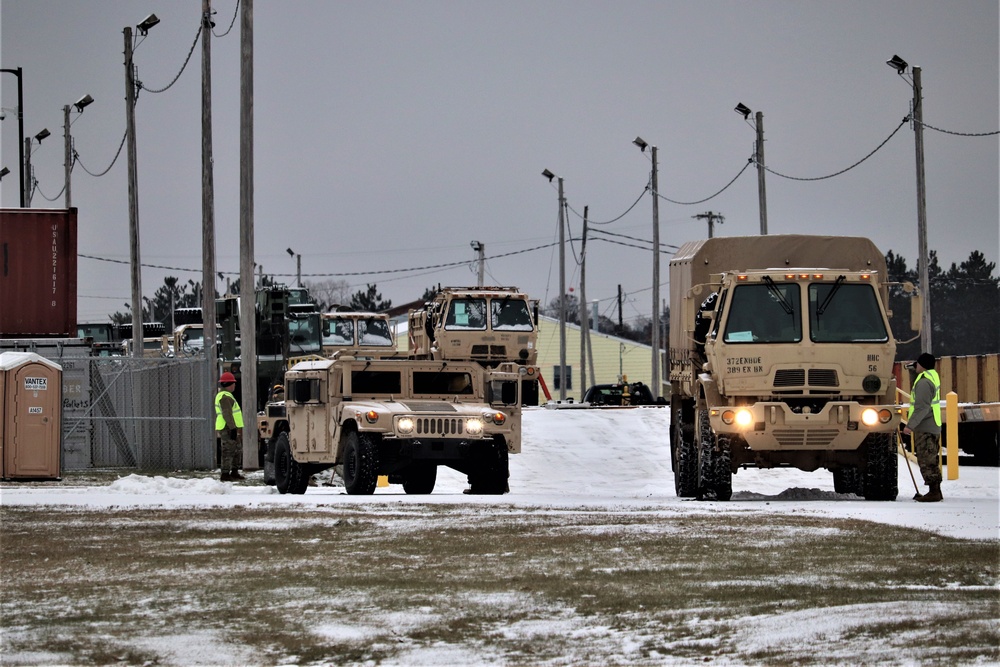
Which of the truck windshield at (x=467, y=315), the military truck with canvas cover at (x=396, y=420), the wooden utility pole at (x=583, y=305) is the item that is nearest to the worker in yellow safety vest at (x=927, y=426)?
the military truck with canvas cover at (x=396, y=420)

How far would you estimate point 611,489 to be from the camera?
2764 cm

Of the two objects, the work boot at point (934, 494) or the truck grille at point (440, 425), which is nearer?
the work boot at point (934, 494)

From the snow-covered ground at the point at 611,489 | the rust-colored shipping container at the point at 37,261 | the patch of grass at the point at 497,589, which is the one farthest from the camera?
the rust-colored shipping container at the point at 37,261

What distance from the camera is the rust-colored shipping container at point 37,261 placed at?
33.7 meters

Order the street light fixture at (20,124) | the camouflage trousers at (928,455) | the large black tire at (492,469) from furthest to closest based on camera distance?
the street light fixture at (20,124) → the large black tire at (492,469) → the camouflage trousers at (928,455)

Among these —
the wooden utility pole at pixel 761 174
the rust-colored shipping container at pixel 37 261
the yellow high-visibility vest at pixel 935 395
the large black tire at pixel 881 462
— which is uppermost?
the wooden utility pole at pixel 761 174

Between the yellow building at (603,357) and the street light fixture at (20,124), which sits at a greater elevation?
the street light fixture at (20,124)

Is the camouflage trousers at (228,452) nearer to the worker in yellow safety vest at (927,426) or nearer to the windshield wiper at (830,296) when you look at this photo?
the windshield wiper at (830,296)

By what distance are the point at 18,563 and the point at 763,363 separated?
31.3 feet

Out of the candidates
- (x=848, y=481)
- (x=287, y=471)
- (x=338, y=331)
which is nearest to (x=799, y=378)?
(x=848, y=481)

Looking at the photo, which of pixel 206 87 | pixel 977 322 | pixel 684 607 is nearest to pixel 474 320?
pixel 206 87

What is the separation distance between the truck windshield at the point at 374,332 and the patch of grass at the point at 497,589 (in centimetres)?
2409

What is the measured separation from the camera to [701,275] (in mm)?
20938

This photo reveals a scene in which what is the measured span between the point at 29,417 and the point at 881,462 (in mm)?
13028
